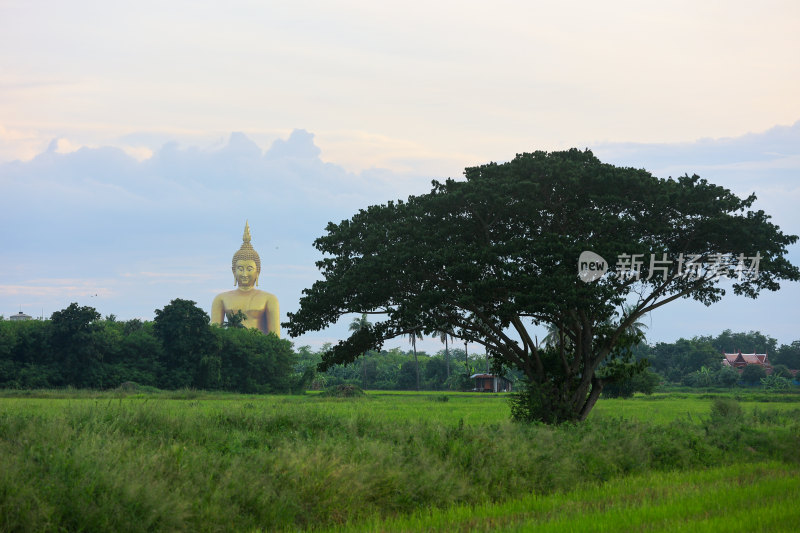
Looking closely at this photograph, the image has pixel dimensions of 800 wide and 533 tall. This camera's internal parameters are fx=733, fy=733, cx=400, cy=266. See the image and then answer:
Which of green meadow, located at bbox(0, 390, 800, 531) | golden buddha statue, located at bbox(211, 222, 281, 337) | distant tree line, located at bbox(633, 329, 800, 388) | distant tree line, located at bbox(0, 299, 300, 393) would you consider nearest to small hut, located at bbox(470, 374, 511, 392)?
distant tree line, located at bbox(633, 329, 800, 388)

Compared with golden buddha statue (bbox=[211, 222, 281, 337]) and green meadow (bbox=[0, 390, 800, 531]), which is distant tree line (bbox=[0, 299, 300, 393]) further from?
green meadow (bbox=[0, 390, 800, 531])

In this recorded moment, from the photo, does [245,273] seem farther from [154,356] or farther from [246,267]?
[154,356]

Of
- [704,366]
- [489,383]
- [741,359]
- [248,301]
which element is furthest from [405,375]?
[741,359]

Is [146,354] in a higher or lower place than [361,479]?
higher

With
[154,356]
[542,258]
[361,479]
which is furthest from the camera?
[154,356]

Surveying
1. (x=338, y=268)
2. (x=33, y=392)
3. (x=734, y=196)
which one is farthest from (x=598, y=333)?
(x=33, y=392)

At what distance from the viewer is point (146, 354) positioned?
229 ft

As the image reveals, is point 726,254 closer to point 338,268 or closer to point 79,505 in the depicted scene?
point 338,268

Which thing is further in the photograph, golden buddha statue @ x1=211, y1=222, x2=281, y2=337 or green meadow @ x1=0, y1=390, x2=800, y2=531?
golden buddha statue @ x1=211, y1=222, x2=281, y2=337

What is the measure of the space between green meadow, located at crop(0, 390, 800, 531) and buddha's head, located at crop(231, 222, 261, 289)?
99052 millimetres

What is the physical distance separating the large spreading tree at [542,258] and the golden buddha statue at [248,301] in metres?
87.9

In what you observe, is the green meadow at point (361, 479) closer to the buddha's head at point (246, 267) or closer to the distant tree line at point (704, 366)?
the distant tree line at point (704, 366)

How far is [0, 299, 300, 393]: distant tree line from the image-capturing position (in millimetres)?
64250

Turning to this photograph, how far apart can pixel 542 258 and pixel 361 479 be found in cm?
1280
